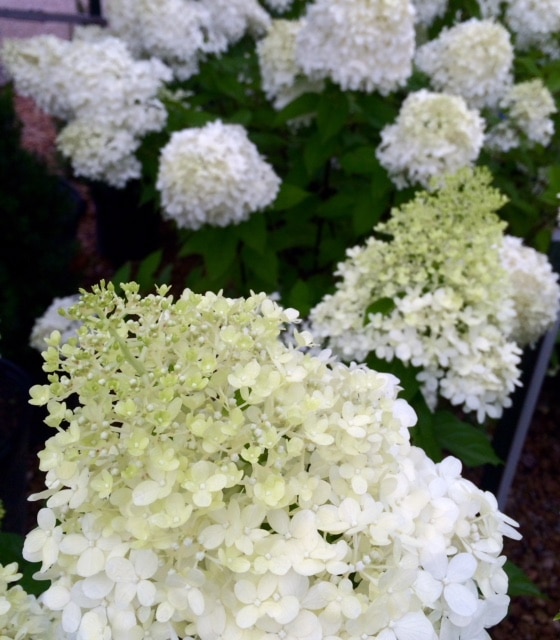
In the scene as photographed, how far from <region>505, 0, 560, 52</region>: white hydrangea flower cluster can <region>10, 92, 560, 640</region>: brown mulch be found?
123 cm

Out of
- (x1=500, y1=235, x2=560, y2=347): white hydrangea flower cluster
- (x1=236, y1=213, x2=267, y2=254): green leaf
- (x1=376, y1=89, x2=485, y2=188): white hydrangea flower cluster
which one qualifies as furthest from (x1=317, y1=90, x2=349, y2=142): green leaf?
(x1=500, y1=235, x2=560, y2=347): white hydrangea flower cluster

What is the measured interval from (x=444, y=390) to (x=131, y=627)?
738mm

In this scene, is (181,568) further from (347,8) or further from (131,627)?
(347,8)

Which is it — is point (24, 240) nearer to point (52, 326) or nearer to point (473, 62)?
point (52, 326)

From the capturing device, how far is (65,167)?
11.7ft

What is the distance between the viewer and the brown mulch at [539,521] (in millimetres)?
1981

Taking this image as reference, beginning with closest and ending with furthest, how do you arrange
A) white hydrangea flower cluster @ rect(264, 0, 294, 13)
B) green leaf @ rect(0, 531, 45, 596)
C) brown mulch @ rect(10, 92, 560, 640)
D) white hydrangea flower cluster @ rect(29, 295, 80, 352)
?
green leaf @ rect(0, 531, 45, 596) < brown mulch @ rect(10, 92, 560, 640) < white hydrangea flower cluster @ rect(29, 295, 80, 352) < white hydrangea flower cluster @ rect(264, 0, 294, 13)

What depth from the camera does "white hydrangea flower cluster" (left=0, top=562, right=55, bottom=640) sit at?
2.08 ft

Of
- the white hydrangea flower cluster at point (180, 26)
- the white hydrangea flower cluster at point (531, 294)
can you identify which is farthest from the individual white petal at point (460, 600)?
the white hydrangea flower cluster at point (180, 26)

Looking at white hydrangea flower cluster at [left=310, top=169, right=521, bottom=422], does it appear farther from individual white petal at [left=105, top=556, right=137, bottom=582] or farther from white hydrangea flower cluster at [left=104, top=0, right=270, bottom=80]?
white hydrangea flower cluster at [left=104, top=0, right=270, bottom=80]

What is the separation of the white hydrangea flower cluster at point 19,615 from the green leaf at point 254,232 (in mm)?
1170

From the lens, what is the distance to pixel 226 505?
64 centimetres

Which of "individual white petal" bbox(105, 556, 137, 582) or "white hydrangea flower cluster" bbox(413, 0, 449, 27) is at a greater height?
"white hydrangea flower cluster" bbox(413, 0, 449, 27)

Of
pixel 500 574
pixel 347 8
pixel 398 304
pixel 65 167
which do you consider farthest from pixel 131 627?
pixel 65 167
